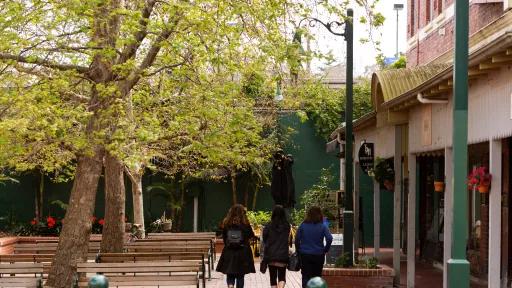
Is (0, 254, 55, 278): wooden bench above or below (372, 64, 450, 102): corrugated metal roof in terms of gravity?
below

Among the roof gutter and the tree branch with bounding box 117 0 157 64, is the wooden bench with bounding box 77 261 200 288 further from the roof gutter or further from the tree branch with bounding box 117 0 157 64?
the roof gutter

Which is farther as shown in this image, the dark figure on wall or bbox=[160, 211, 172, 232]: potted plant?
bbox=[160, 211, 172, 232]: potted plant

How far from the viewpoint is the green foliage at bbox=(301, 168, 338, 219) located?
2858 cm

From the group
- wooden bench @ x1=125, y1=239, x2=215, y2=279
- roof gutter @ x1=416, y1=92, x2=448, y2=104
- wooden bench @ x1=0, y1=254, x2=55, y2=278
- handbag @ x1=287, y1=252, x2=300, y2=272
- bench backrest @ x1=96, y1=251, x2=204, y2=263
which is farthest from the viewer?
wooden bench @ x1=125, y1=239, x2=215, y2=279

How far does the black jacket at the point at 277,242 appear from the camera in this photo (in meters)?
15.8

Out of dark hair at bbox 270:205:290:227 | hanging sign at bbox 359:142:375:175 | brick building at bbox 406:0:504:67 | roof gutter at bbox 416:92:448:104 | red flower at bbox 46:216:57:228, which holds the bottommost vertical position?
red flower at bbox 46:216:57:228

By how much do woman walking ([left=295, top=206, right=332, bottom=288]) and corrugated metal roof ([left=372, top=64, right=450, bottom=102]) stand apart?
8.21ft

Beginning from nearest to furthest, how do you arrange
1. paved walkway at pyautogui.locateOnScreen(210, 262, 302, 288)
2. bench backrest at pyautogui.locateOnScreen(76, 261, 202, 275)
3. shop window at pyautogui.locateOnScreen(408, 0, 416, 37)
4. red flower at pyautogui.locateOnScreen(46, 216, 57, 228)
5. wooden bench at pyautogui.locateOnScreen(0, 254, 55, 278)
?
1. bench backrest at pyautogui.locateOnScreen(76, 261, 202, 275)
2. wooden bench at pyautogui.locateOnScreen(0, 254, 55, 278)
3. paved walkway at pyautogui.locateOnScreen(210, 262, 302, 288)
4. shop window at pyautogui.locateOnScreen(408, 0, 416, 37)
5. red flower at pyautogui.locateOnScreen(46, 216, 57, 228)

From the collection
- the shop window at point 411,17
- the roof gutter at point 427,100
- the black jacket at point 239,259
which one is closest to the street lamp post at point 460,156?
the roof gutter at point 427,100

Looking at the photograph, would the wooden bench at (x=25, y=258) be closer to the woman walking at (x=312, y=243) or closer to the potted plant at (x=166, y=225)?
the woman walking at (x=312, y=243)

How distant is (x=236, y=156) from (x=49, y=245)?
587cm

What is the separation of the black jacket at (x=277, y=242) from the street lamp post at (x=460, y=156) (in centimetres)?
584

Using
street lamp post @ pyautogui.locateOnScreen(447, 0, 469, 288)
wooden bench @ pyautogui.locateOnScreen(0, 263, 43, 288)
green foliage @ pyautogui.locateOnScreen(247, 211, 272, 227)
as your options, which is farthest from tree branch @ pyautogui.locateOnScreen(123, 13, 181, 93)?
green foliage @ pyautogui.locateOnScreen(247, 211, 272, 227)

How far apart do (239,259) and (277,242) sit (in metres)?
0.66
